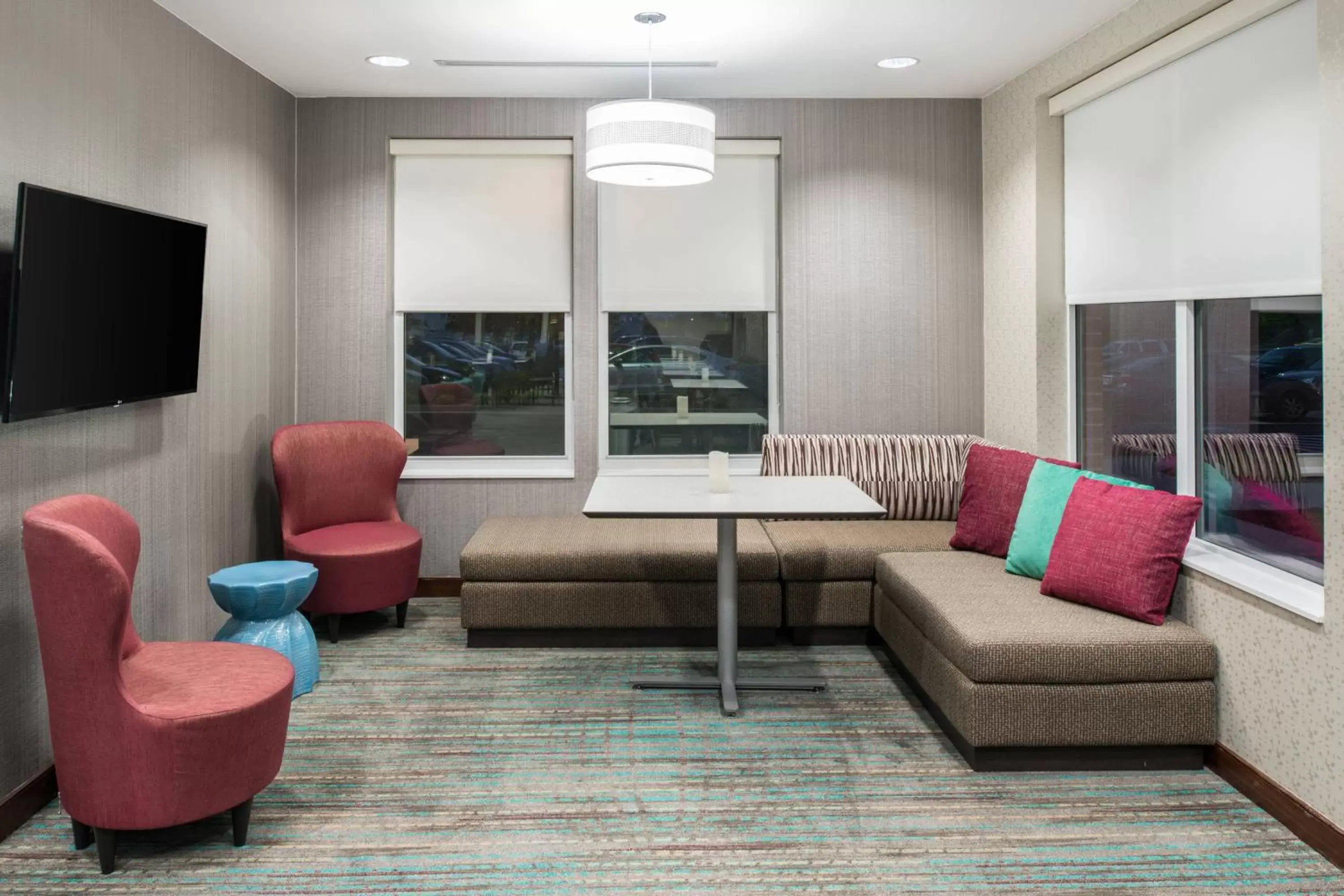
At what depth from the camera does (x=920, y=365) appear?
550 centimetres

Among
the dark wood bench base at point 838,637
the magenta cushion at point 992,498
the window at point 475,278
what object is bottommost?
the dark wood bench base at point 838,637

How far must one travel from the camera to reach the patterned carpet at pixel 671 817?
2.57 metres

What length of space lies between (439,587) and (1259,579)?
390 centimetres

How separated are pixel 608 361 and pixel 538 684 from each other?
2113 mm

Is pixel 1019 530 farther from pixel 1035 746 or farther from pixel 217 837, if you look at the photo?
pixel 217 837

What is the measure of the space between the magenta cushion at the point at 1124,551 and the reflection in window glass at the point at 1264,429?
0.64 feet

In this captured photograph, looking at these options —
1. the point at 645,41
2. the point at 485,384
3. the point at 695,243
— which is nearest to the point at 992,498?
the point at 695,243

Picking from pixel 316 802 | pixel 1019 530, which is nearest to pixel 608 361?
pixel 1019 530

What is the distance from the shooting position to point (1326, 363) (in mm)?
2762

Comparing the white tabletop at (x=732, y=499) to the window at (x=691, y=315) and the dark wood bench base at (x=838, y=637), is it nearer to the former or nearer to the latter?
the dark wood bench base at (x=838, y=637)

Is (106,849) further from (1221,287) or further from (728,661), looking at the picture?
(1221,287)

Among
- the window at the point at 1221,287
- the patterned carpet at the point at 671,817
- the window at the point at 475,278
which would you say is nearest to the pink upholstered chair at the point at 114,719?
the patterned carpet at the point at 671,817

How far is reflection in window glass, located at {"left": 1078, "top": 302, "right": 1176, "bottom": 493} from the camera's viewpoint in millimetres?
3941

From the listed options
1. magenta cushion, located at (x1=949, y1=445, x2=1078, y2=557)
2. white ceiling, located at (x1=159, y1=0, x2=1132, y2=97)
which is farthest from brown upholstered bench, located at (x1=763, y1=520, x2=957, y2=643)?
white ceiling, located at (x1=159, y1=0, x2=1132, y2=97)
